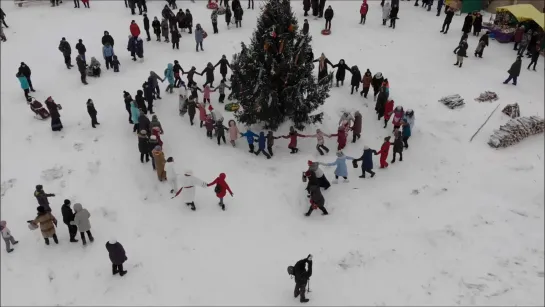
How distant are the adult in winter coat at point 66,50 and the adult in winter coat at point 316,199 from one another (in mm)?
13194

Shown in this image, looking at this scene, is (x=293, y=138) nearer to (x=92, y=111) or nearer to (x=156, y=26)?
(x=92, y=111)

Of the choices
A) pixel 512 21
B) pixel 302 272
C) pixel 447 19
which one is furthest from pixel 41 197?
pixel 512 21

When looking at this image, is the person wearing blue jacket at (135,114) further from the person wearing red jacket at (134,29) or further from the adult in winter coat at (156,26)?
the adult in winter coat at (156,26)

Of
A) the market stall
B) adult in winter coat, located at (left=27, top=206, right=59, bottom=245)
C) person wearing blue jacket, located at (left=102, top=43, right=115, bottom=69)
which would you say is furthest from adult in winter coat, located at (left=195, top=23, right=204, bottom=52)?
the market stall

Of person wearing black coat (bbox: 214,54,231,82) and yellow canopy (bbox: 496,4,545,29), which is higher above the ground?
yellow canopy (bbox: 496,4,545,29)

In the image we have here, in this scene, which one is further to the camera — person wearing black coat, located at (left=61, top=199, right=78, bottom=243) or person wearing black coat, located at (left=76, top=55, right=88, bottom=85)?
person wearing black coat, located at (left=76, top=55, right=88, bottom=85)

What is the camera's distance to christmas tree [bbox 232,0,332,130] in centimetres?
1456

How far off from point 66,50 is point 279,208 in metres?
12.6

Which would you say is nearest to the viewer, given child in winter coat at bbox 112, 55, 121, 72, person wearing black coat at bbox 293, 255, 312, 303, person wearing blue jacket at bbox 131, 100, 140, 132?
person wearing black coat at bbox 293, 255, 312, 303

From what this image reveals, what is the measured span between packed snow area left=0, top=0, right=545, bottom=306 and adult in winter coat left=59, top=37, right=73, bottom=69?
41cm

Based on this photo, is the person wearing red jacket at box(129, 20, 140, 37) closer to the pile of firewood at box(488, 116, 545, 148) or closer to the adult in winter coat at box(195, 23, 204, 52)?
the adult in winter coat at box(195, 23, 204, 52)

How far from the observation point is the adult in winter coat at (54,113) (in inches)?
616

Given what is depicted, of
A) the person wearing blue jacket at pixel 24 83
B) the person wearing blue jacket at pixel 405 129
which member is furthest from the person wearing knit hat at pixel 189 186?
the person wearing blue jacket at pixel 24 83

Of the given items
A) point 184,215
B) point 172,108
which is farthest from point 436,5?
point 184,215
